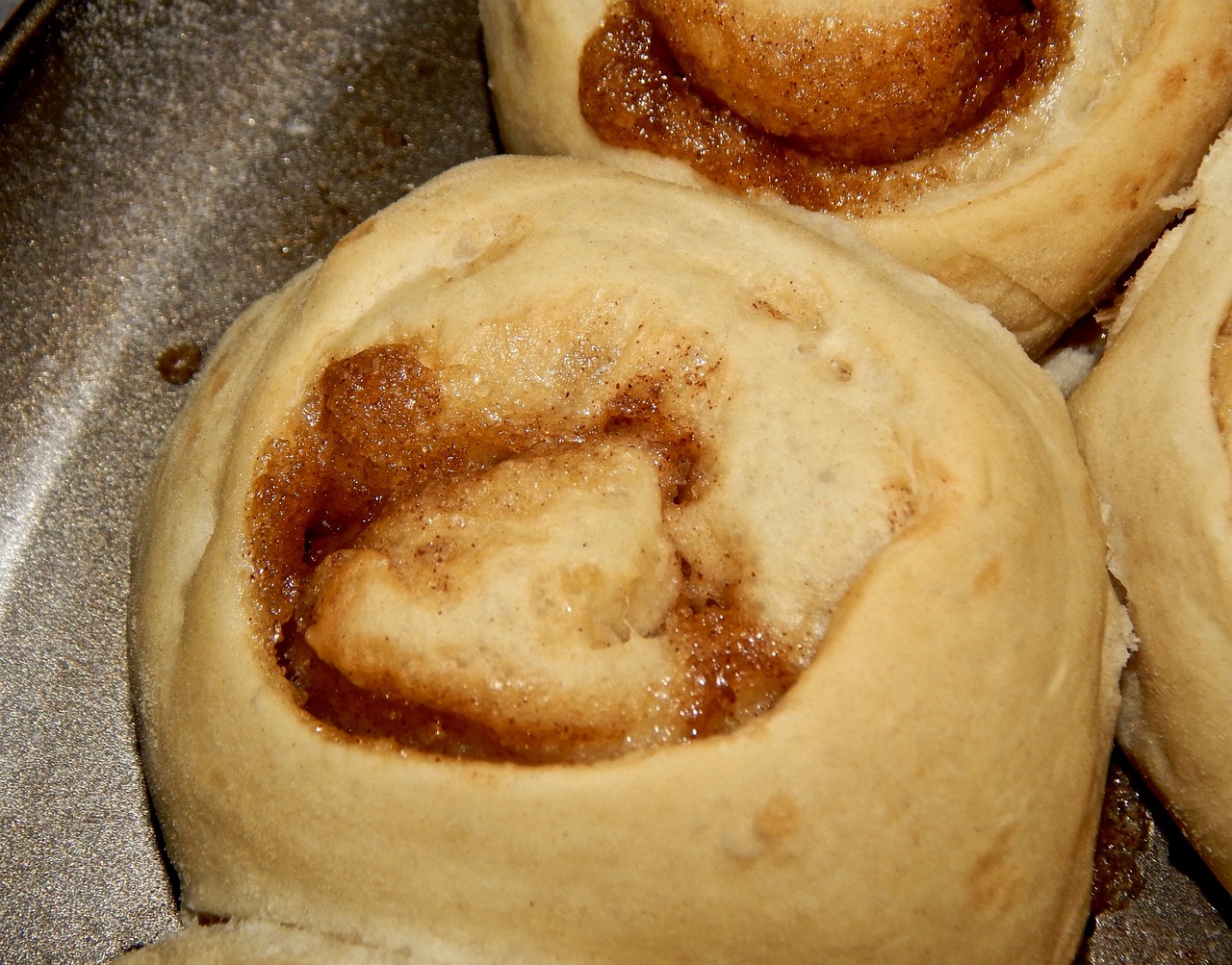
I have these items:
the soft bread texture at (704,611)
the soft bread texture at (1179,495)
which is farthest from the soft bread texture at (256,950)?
the soft bread texture at (1179,495)

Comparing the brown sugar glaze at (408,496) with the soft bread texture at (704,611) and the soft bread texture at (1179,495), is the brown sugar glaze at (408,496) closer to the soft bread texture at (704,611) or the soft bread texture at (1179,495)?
the soft bread texture at (704,611)

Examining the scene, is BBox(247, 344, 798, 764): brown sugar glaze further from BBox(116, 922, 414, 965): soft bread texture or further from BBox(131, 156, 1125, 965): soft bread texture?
BBox(116, 922, 414, 965): soft bread texture

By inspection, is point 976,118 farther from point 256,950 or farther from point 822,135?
point 256,950

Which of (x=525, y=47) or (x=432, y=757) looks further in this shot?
(x=525, y=47)

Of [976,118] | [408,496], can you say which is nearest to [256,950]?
[408,496]

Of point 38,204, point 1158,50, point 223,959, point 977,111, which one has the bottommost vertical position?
point 223,959

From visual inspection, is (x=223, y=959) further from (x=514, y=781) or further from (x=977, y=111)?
(x=977, y=111)

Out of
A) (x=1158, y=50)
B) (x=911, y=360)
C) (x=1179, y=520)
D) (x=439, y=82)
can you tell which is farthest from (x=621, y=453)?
(x=439, y=82)
